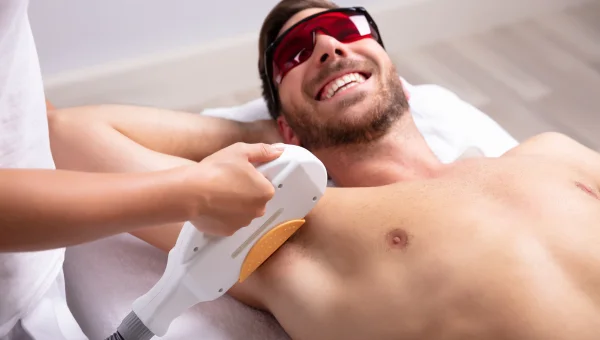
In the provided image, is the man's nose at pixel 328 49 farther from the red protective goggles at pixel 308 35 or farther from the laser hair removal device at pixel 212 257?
the laser hair removal device at pixel 212 257

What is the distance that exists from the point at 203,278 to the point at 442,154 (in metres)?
0.82

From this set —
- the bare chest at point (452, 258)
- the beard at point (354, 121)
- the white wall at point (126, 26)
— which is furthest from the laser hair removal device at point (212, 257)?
the white wall at point (126, 26)

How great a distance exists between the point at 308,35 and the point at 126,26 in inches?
26.7

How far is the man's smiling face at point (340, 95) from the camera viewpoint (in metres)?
1.29

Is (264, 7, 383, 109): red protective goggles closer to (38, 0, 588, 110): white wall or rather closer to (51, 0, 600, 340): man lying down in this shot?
(51, 0, 600, 340): man lying down

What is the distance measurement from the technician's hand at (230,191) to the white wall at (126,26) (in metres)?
1.06

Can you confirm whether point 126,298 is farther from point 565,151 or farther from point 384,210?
point 565,151

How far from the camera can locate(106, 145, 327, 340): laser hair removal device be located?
2.97 ft

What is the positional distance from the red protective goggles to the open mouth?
83 millimetres

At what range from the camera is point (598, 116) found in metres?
2.10

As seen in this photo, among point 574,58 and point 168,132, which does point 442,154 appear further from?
point 574,58

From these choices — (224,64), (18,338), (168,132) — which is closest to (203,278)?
(18,338)

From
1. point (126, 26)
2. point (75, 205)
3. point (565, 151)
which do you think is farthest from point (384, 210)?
point (126, 26)

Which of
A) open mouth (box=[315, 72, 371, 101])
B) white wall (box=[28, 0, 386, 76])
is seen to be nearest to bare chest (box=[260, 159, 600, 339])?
open mouth (box=[315, 72, 371, 101])
